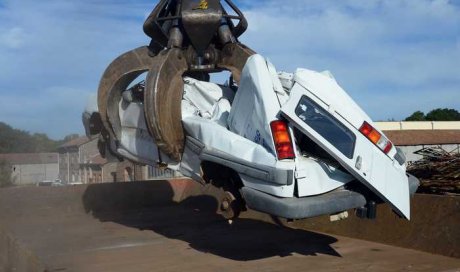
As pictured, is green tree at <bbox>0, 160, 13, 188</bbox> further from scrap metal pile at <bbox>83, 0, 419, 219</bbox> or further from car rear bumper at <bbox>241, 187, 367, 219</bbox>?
car rear bumper at <bbox>241, 187, 367, 219</bbox>

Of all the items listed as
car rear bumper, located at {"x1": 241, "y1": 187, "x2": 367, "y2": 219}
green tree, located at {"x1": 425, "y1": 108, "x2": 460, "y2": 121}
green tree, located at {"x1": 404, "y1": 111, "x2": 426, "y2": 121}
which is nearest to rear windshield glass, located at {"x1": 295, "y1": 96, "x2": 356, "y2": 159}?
car rear bumper, located at {"x1": 241, "y1": 187, "x2": 367, "y2": 219}

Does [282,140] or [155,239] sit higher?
[282,140]

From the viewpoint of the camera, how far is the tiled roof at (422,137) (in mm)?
21547

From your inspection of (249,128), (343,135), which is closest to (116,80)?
(249,128)

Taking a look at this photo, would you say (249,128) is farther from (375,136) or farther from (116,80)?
(116,80)

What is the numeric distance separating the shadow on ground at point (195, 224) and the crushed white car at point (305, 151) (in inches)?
26.5

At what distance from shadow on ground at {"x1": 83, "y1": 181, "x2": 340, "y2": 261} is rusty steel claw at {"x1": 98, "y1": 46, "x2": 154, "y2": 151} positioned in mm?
1313

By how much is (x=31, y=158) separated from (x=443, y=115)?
45213 millimetres

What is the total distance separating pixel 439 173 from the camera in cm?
640

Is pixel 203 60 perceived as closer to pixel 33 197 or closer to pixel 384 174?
pixel 384 174

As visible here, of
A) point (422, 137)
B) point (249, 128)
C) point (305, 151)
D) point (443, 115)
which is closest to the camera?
point (305, 151)

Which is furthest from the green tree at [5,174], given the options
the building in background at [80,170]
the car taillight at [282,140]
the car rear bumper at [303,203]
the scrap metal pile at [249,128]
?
the car taillight at [282,140]

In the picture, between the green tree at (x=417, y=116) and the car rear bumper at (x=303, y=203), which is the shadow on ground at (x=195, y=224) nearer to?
the car rear bumper at (x=303, y=203)

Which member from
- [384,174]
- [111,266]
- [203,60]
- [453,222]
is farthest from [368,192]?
[203,60]
